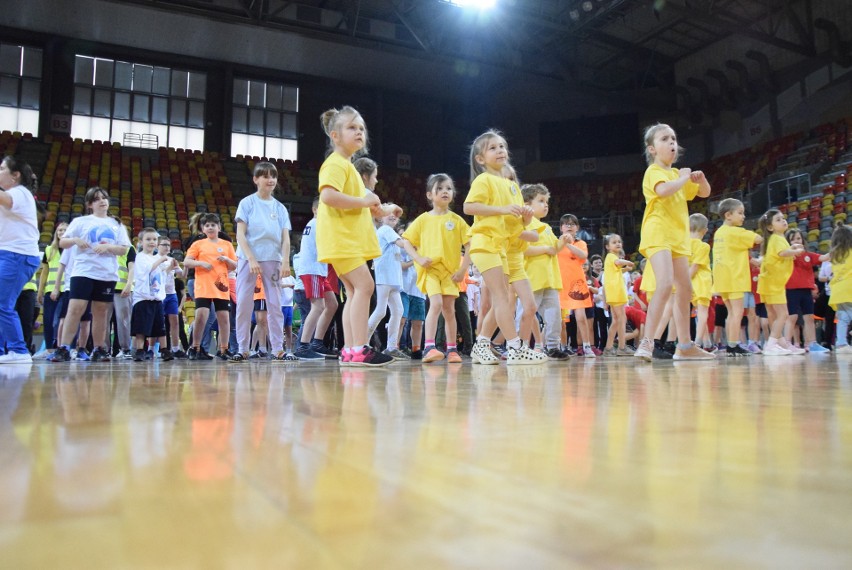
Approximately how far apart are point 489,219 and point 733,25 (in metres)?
14.7

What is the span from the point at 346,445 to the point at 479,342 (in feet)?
9.14

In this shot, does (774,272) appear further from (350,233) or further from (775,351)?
(350,233)

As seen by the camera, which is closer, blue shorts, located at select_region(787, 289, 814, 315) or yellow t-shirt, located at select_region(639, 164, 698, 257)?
yellow t-shirt, located at select_region(639, 164, 698, 257)

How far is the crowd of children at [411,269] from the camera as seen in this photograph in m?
3.25

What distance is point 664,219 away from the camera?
3564 mm

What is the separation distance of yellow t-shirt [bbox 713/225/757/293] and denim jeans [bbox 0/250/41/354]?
4878 millimetres

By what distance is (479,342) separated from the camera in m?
3.40

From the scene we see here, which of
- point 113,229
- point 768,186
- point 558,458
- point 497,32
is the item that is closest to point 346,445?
point 558,458

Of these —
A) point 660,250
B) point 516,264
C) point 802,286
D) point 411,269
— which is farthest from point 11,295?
point 802,286

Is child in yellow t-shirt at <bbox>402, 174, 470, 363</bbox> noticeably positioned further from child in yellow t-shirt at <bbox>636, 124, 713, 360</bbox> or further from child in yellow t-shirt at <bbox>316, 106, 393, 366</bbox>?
child in yellow t-shirt at <bbox>636, 124, 713, 360</bbox>

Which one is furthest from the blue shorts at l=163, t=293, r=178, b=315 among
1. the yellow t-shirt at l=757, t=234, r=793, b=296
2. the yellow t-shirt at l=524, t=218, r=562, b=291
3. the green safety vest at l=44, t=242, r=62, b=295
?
the yellow t-shirt at l=757, t=234, r=793, b=296

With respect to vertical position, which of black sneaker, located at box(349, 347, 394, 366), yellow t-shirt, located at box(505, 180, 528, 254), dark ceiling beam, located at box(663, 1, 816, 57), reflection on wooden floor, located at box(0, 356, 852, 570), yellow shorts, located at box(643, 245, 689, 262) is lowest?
black sneaker, located at box(349, 347, 394, 366)

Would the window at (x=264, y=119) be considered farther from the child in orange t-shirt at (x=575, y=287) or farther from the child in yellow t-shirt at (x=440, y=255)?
the child in yellow t-shirt at (x=440, y=255)

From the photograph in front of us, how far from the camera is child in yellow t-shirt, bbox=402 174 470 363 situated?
13.6ft
